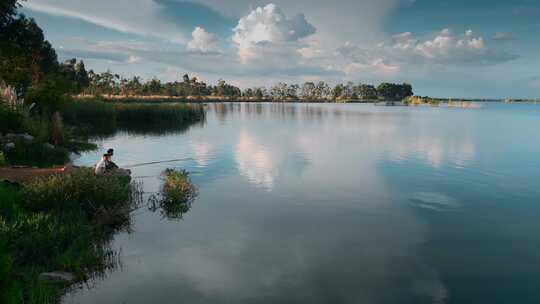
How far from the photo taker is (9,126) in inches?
1011

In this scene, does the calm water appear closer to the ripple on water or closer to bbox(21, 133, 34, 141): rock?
the ripple on water

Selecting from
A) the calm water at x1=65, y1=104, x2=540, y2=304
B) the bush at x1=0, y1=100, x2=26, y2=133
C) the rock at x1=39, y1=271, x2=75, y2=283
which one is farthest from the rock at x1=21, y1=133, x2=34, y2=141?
the rock at x1=39, y1=271, x2=75, y2=283

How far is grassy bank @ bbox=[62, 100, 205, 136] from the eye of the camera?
172 ft

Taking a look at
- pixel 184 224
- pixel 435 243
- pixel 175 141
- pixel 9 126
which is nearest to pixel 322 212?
pixel 435 243

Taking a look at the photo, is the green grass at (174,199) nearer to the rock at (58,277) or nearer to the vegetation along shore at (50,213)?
the vegetation along shore at (50,213)

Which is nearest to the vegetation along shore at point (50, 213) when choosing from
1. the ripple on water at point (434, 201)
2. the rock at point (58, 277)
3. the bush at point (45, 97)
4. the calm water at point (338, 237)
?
the rock at point (58, 277)

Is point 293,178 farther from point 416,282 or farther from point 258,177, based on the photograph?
point 416,282

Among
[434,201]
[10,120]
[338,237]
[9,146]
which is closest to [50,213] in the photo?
[338,237]

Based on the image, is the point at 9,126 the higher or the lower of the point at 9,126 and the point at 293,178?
the higher

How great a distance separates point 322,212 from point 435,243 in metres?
5.37

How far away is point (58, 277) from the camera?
1002 centimetres

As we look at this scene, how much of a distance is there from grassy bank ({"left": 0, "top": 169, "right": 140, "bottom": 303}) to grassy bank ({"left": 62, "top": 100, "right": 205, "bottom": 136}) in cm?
3663

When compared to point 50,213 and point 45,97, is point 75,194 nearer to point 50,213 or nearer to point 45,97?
point 50,213

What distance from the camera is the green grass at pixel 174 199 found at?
1757cm
